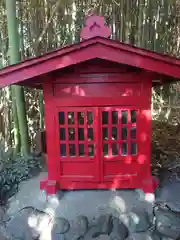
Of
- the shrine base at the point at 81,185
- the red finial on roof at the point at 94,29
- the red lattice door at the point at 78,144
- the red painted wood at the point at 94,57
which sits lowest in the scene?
the shrine base at the point at 81,185

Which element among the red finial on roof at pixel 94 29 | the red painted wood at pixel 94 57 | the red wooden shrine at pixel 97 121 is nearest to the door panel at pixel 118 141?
the red wooden shrine at pixel 97 121

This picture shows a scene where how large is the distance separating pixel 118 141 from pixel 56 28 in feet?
10.4

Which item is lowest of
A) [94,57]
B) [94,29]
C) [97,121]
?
[97,121]

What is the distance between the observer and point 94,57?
7.81 ft

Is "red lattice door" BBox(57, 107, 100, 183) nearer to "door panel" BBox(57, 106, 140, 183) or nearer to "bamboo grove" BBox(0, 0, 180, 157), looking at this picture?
"door panel" BBox(57, 106, 140, 183)

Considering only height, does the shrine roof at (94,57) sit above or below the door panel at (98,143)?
above

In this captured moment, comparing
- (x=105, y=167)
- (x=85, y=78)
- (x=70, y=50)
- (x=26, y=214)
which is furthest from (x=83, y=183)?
(x=70, y=50)

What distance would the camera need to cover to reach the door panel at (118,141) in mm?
2902

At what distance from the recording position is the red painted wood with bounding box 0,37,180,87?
2350 millimetres

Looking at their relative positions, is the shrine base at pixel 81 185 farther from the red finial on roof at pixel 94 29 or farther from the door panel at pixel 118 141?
the red finial on roof at pixel 94 29

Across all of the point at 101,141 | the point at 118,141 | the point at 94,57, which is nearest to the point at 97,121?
the point at 101,141

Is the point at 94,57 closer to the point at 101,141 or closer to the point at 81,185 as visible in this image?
the point at 101,141

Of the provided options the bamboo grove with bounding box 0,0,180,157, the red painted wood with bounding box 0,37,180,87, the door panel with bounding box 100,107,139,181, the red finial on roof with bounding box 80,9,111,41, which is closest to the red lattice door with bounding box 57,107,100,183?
the door panel with bounding box 100,107,139,181

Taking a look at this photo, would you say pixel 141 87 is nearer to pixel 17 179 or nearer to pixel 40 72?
pixel 40 72
